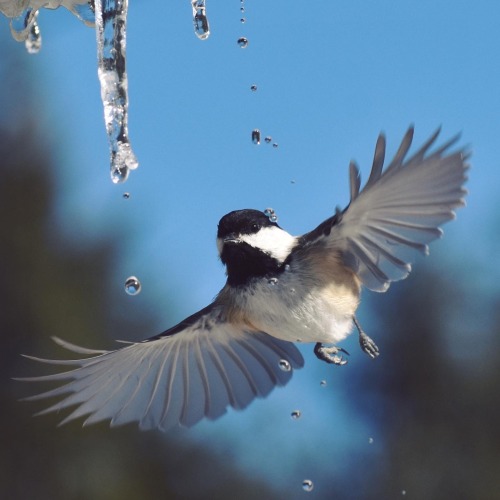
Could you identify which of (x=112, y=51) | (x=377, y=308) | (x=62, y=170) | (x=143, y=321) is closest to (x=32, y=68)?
(x=62, y=170)

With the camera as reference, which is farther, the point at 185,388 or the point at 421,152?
the point at 185,388

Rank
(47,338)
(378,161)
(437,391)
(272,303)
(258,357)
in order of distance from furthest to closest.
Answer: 1. (437,391)
2. (47,338)
3. (258,357)
4. (272,303)
5. (378,161)

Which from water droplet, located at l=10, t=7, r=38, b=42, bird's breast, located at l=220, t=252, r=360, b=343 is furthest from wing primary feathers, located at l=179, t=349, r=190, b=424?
water droplet, located at l=10, t=7, r=38, b=42

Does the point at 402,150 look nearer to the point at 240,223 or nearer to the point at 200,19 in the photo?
the point at 240,223

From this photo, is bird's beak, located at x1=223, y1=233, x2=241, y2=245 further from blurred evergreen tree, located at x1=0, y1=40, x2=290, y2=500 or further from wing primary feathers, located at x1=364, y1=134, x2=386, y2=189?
blurred evergreen tree, located at x1=0, y1=40, x2=290, y2=500

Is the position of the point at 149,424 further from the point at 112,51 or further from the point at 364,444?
the point at 364,444

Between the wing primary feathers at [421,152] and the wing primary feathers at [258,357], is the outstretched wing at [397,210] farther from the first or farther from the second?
the wing primary feathers at [258,357]

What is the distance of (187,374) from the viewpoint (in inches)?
89.0

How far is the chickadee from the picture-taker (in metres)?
1.76

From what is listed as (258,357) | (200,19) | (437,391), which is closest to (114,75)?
(200,19)

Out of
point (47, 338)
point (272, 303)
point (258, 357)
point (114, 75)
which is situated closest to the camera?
point (272, 303)

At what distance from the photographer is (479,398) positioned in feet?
36.6

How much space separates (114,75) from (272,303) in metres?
0.72

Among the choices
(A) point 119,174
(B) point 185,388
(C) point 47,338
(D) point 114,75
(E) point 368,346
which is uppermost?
(D) point 114,75
